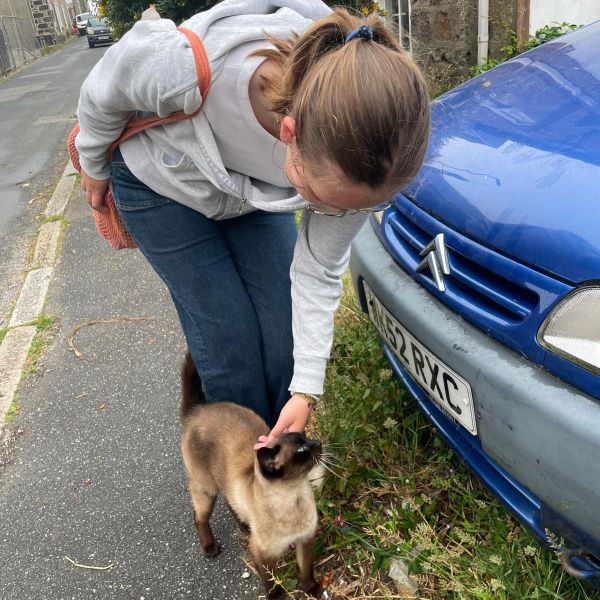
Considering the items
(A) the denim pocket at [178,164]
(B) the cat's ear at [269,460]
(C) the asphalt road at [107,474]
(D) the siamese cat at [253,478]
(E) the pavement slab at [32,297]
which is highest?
(A) the denim pocket at [178,164]

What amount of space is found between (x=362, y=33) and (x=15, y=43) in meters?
34.2

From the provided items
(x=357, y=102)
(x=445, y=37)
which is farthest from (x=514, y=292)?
(x=445, y=37)

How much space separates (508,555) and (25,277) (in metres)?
4.39

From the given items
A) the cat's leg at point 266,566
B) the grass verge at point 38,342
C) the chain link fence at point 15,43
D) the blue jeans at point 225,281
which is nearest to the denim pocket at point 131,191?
the blue jeans at point 225,281

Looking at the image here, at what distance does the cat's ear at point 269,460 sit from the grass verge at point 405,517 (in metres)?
0.49

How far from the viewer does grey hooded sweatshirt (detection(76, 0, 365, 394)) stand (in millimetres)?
1594

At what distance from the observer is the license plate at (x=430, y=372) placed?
1754mm

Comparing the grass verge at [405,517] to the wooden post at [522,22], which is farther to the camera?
the wooden post at [522,22]

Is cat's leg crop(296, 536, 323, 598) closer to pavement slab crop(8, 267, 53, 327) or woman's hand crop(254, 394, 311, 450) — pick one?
woman's hand crop(254, 394, 311, 450)

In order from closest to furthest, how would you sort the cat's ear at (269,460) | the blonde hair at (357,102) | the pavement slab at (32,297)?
the blonde hair at (357,102), the cat's ear at (269,460), the pavement slab at (32,297)

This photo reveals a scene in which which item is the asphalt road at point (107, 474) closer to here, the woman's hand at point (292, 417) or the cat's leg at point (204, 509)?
the cat's leg at point (204, 509)

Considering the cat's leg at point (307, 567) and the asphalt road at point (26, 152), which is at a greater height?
the cat's leg at point (307, 567)

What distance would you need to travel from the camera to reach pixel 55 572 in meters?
2.32

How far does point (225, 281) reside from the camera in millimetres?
2162
